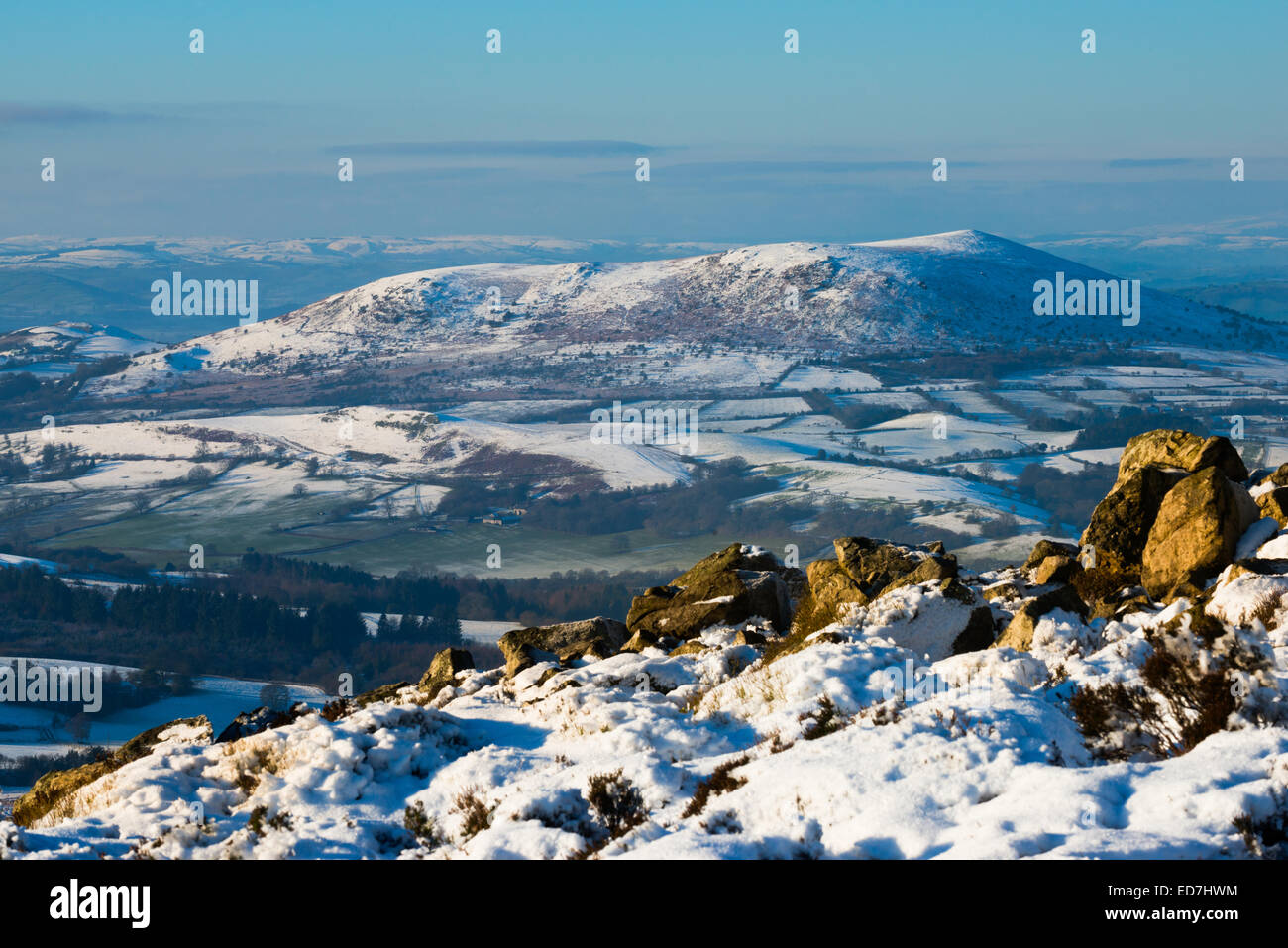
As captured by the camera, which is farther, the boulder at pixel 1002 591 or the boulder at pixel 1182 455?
the boulder at pixel 1182 455

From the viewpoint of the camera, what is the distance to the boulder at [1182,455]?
901 inches

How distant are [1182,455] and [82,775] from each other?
2142 cm

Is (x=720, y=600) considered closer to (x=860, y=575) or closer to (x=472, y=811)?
(x=860, y=575)

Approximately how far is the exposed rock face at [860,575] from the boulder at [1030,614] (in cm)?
225

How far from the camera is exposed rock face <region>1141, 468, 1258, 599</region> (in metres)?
19.2

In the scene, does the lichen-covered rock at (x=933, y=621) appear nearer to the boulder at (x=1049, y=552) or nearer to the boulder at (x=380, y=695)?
the boulder at (x=1049, y=552)

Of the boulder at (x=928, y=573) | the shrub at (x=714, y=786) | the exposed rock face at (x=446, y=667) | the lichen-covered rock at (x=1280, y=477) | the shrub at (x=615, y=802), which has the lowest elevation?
the exposed rock face at (x=446, y=667)

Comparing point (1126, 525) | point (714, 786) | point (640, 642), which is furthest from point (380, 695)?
point (1126, 525)

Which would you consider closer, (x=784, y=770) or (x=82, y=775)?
(x=784, y=770)

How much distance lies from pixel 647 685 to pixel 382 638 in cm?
13267

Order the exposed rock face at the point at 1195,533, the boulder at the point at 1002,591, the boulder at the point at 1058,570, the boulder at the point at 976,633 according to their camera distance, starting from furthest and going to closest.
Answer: the boulder at the point at 1058,570, the boulder at the point at 1002,591, the exposed rock face at the point at 1195,533, the boulder at the point at 976,633

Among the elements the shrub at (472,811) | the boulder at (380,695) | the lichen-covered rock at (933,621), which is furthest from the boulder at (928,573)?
the boulder at (380,695)

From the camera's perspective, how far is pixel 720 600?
23828 mm
